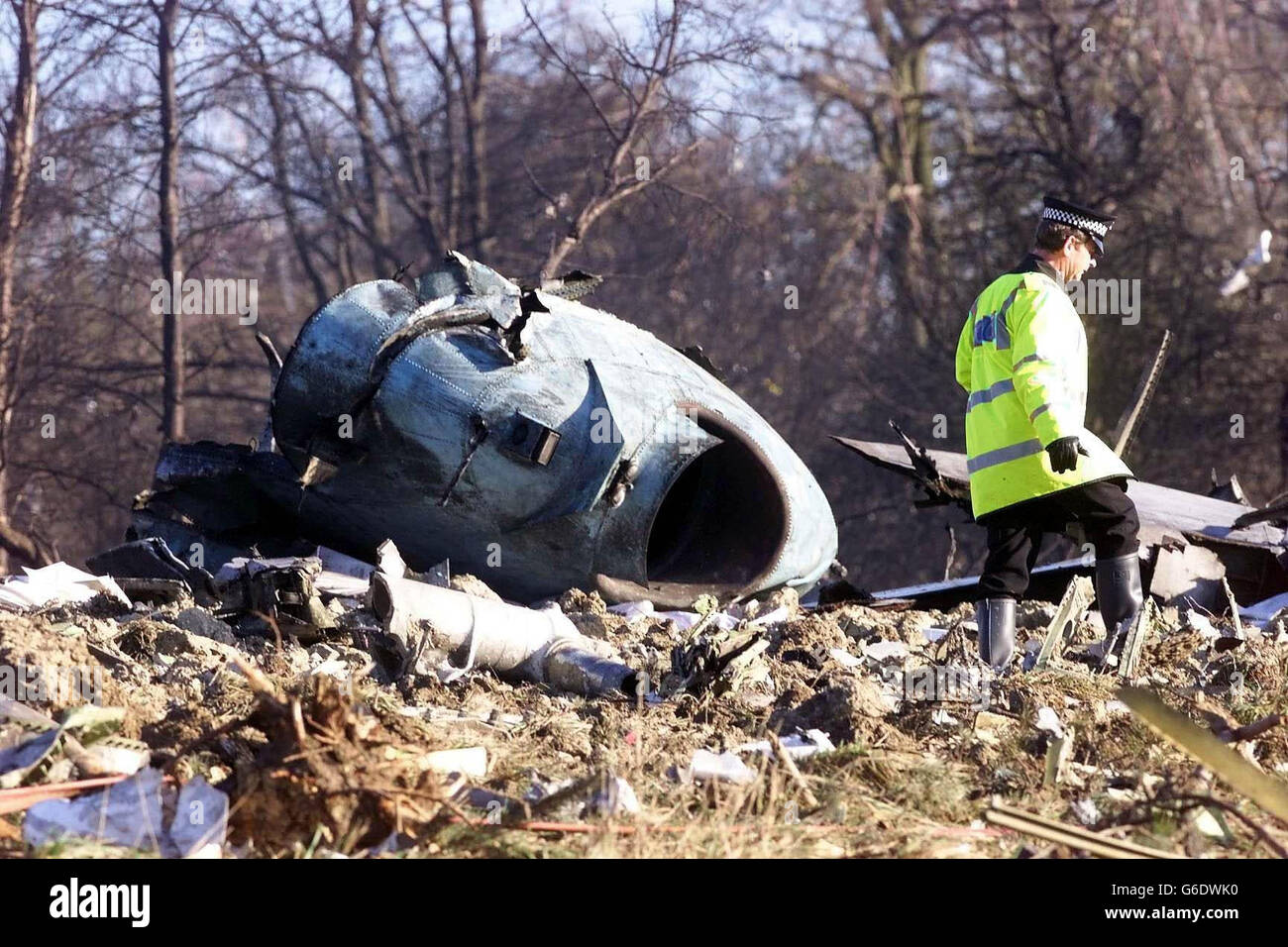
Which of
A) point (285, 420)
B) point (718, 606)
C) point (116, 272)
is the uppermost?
point (116, 272)

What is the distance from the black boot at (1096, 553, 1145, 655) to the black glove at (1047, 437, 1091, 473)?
58cm

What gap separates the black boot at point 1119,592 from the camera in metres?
6.09

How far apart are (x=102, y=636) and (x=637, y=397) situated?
3.26m

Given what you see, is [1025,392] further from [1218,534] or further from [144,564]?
[144,564]


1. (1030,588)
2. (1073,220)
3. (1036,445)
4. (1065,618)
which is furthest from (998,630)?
(1030,588)

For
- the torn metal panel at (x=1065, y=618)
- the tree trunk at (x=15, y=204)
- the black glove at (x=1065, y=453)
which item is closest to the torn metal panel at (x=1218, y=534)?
the torn metal panel at (x=1065, y=618)

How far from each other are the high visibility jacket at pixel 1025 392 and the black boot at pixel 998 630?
0.35 meters

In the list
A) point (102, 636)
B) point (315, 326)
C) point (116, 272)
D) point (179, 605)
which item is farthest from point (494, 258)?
point (102, 636)

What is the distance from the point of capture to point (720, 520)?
9117 millimetres

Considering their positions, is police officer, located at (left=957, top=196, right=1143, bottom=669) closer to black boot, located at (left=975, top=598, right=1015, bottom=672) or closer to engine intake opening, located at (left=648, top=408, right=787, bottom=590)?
black boot, located at (left=975, top=598, right=1015, bottom=672)

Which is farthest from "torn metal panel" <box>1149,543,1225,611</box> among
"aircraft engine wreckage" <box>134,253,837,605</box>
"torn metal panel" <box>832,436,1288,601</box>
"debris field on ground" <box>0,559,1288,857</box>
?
"aircraft engine wreckage" <box>134,253,837,605</box>
